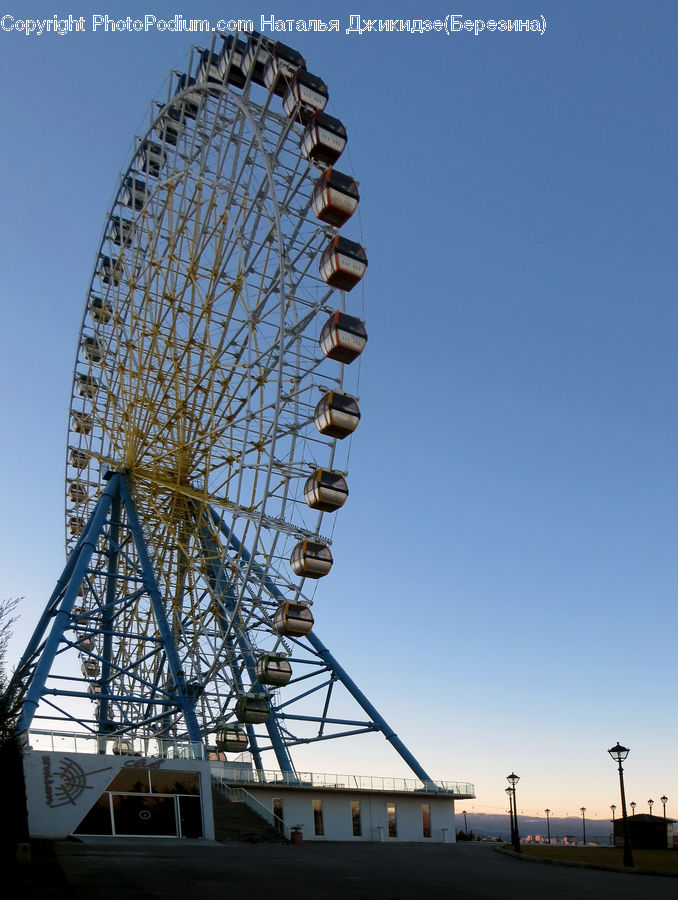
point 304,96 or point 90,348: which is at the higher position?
point 304,96

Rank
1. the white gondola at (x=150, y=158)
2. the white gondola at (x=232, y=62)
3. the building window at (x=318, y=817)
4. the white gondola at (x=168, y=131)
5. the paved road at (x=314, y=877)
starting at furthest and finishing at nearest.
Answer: the white gondola at (x=150, y=158), the white gondola at (x=168, y=131), the building window at (x=318, y=817), the white gondola at (x=232, y=62), the paved road at (x=314, y=877)

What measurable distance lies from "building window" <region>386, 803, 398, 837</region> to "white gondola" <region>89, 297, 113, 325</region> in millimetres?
25553

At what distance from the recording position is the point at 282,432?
Answer: 104 feet

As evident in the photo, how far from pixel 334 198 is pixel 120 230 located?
16156 millimetres

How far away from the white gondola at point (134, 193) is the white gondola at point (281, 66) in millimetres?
10337

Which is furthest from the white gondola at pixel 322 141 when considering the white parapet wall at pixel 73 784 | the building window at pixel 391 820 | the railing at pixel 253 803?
the building window at pixel 391 820

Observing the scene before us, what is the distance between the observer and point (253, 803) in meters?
34.3

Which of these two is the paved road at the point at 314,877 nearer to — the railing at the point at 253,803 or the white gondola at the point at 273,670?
the white gondola at the point at 273,670

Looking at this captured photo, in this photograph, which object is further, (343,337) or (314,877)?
(343,337)

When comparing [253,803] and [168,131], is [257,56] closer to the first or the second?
[168,131]

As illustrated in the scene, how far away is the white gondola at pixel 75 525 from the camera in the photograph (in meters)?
49.9

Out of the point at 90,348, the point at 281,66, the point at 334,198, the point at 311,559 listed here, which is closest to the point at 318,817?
the point at 311,559

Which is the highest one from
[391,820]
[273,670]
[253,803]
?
[273,670]

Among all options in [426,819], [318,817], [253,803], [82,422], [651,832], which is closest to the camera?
[253,803]
